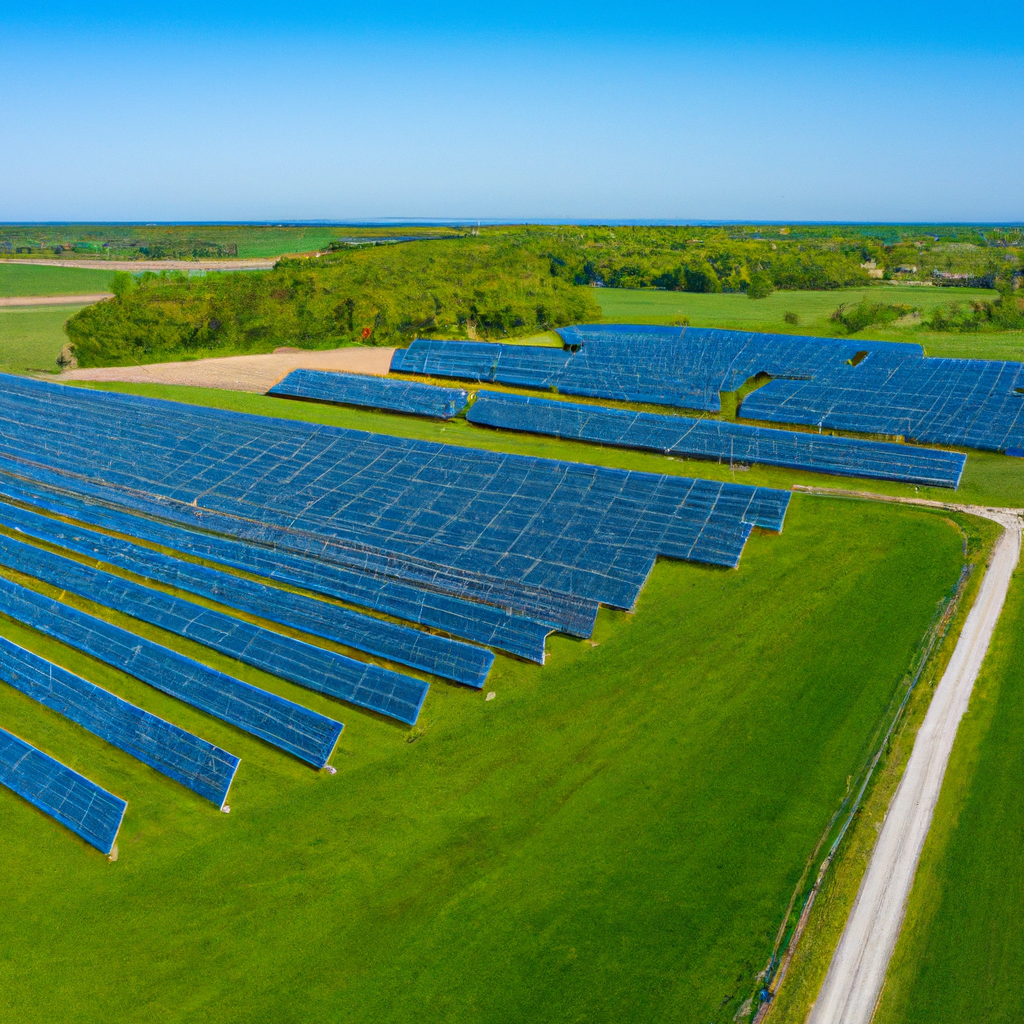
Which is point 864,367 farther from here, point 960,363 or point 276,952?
point 276,952

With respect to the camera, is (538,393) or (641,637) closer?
(641,637)

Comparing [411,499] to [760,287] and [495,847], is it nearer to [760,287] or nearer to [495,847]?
[495,847]

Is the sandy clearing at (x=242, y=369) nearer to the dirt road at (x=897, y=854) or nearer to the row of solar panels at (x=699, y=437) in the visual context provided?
the row of solar panels at (x=699, y=437)

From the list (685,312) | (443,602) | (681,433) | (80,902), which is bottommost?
(80,902)

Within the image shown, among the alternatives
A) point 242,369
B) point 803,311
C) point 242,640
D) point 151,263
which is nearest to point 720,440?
point 242,640

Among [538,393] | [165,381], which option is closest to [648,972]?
[538,393]

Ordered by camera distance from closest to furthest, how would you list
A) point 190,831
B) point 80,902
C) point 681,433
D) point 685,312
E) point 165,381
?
point 80,902 < point 190,831 < point 681,433 < point 165,381 < point 685,312

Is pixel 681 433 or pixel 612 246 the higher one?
pixel 612 246
